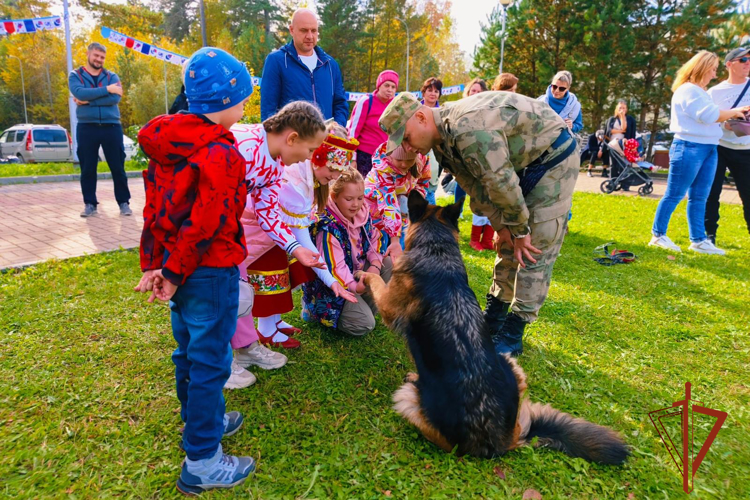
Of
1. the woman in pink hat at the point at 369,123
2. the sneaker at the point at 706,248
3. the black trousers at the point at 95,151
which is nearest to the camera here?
the woman in pink hat at the point at 369,123

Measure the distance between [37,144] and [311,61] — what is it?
22126 millimetres

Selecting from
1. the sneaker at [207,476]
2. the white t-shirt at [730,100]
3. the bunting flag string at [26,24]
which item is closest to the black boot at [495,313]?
the sneaker at [207,476]

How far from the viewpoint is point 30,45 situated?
126ft

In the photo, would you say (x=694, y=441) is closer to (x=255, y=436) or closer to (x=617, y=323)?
(x=617, y=323)

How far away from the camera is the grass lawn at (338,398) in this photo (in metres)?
2.28

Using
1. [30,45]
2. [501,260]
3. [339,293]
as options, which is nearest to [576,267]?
[501,260]

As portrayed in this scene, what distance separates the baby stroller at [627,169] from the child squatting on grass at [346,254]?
35.2 feet

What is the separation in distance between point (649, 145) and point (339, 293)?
79.0 feet

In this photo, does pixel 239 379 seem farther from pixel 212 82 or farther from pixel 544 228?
pixel 544 228

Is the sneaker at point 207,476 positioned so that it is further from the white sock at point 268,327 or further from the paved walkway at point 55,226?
the paved walkway at point 55,226

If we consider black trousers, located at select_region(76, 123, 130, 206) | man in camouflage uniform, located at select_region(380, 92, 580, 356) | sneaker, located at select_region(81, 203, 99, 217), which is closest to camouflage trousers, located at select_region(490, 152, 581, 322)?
man in camouflage uniform, located at select_region(380, 92, 580, 356)

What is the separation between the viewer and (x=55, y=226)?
22.1ft

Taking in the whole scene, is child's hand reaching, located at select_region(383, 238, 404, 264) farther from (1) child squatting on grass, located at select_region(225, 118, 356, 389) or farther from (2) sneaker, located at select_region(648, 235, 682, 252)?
(2) sneaker, located at select_region(648, 235, 682, 252)

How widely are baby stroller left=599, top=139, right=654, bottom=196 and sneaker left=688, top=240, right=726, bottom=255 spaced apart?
5.91 metres
